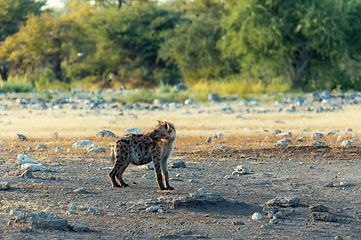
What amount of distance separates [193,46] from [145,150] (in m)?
30.2

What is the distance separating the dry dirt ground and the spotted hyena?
0.83 feet

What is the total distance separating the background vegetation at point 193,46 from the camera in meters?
28.7

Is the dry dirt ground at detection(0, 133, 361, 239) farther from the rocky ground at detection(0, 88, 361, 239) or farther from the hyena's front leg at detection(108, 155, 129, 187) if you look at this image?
the hyena's front leg at detection(108, 155, 129, 187)

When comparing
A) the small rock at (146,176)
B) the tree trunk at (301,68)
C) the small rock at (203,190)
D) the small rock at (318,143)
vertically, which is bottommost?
the tree trunk at (301,68)

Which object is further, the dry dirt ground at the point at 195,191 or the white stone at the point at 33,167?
the white stone at the point at 33,167

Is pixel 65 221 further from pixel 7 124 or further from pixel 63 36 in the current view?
pixel 63 36

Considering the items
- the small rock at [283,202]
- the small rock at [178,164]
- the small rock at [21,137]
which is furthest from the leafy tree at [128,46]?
the small rock at [283,202]

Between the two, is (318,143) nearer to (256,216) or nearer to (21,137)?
(256,216)

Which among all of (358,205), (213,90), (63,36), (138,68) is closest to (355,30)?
(213,90)

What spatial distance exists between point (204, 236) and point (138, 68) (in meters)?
36.2

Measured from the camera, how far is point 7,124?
14.9 meters

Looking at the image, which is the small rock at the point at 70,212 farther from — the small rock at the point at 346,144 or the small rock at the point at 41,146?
the small rock at the point at 346,144

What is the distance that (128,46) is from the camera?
41.0 meters

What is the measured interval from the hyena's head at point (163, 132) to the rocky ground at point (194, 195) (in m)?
0.72
